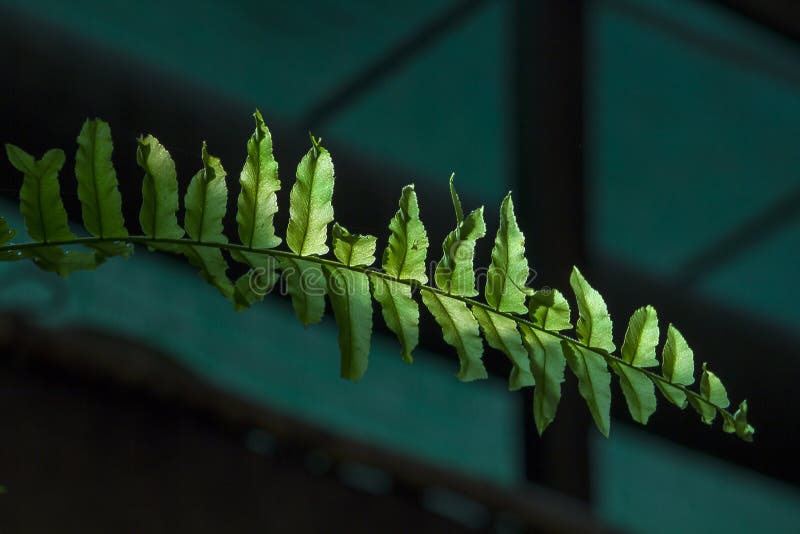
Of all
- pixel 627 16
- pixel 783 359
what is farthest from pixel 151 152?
pixel 627 16

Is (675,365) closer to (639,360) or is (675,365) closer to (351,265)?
(639,360)

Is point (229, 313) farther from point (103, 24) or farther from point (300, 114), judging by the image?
point (103, 24)

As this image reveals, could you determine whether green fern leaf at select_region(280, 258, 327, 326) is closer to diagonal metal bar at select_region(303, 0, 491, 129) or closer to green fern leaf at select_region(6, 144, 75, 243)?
green fern leaf at select_region(6, 144, 75, 243)

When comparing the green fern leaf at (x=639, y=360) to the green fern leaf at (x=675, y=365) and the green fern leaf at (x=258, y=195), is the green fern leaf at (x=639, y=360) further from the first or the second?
the green fern leaf at (x=258, y=195)

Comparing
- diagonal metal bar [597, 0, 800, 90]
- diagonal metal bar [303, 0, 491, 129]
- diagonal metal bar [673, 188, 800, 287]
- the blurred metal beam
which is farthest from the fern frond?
diagonal metal bar [673, 188, 800, 287]

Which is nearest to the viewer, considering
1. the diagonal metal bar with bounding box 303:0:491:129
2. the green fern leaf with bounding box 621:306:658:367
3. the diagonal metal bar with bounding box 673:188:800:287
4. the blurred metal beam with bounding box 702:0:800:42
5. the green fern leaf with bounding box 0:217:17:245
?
the green fern leaf with bounding box 0:217:17:245

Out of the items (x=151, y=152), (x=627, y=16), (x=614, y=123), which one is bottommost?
(x=151, y=152)

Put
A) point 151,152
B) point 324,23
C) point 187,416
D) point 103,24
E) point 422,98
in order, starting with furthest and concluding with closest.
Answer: point 422,98, point 324,23, point 103,24, point 187,416, point 151,152

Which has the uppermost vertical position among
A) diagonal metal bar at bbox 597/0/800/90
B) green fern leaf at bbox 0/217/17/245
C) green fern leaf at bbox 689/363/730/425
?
diagonal metal bar at bbox 597/0/800/90
